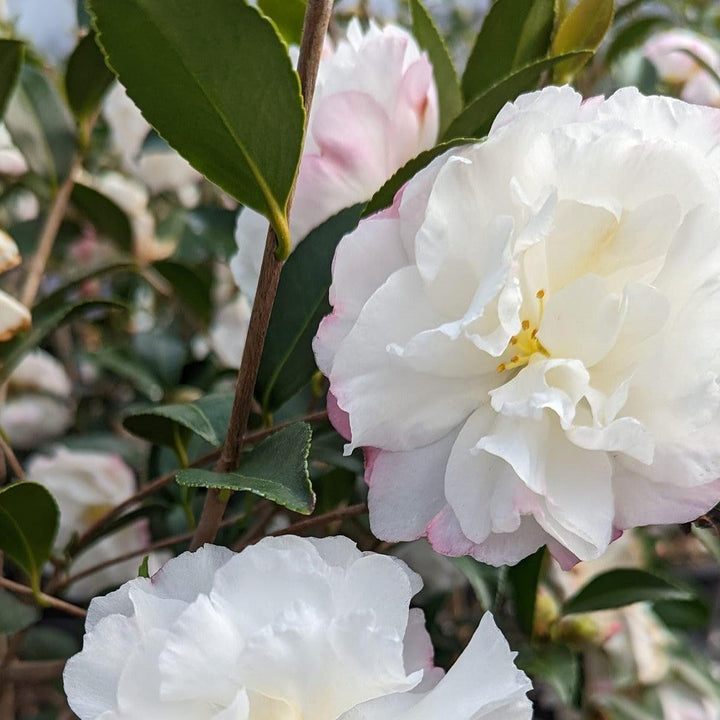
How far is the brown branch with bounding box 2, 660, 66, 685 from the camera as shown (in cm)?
72

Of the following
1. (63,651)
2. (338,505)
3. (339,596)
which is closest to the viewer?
(339,596)

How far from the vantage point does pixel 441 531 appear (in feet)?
1.38


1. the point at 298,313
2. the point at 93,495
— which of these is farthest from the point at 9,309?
the point at 93,495

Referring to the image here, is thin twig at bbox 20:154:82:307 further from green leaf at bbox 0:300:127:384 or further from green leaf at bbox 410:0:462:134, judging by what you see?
green leaf at bbox 410:0:462:134

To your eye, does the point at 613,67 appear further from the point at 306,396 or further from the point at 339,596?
the point at 339,596

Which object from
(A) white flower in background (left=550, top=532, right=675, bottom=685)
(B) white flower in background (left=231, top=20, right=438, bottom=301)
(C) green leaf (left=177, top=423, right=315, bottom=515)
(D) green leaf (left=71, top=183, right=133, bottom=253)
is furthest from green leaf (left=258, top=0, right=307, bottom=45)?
(A) white flower in background (left=550, top=532, right=675, bottom=685)

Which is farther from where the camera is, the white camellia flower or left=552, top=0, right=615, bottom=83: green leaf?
left=552, top=0, right=615, bottom=83: green leaf

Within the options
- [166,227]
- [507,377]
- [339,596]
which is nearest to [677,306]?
[507,377]

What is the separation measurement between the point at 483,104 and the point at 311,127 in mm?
101

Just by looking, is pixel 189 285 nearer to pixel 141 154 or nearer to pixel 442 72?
pixel 141 154

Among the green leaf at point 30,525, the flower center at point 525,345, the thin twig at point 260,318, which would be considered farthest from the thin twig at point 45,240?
the flower center at point 525,345

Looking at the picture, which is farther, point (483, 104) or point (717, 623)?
point (717, 623)

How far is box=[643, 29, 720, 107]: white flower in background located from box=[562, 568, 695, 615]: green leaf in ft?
1.79

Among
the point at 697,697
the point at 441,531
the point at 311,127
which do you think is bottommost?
the point at 697,697
